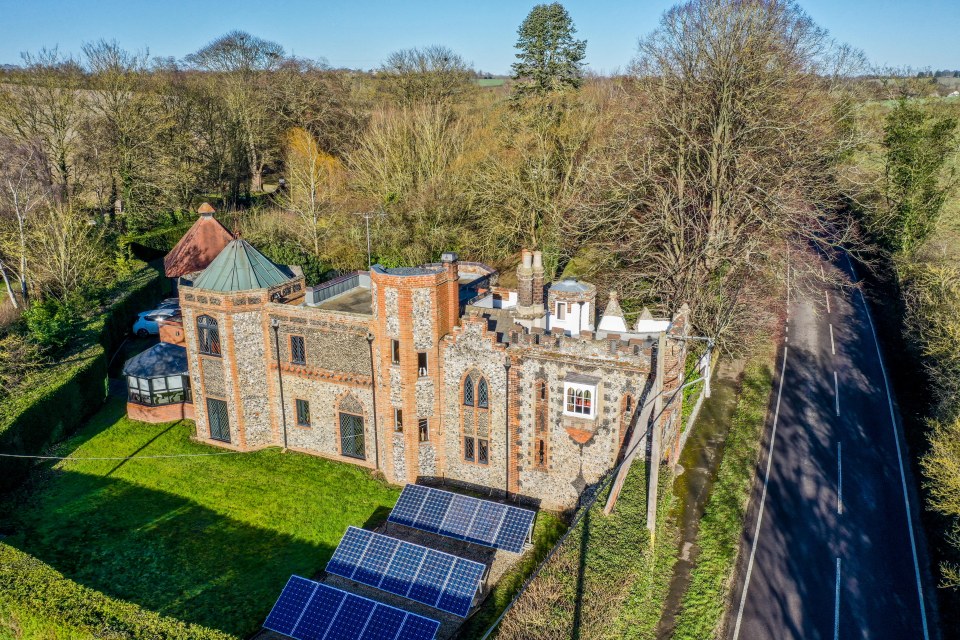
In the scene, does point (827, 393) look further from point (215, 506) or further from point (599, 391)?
point (215, 506)

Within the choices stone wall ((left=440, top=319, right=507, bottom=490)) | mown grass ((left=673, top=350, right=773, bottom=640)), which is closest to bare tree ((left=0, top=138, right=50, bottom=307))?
stone wall ((left=440, top=319, right=507, bottom=490))

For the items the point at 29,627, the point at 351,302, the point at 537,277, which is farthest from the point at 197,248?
the point at 29,627

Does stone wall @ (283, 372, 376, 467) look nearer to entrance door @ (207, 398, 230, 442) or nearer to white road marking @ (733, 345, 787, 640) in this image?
entrance door @ (207, 398, 230, 442)

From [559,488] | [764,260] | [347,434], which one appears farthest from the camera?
[764,260]

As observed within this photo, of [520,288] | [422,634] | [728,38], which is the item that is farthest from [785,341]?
[422,634]

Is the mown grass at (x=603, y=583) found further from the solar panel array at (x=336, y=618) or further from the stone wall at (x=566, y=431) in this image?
the solar panel array at (x=336, y=618)
